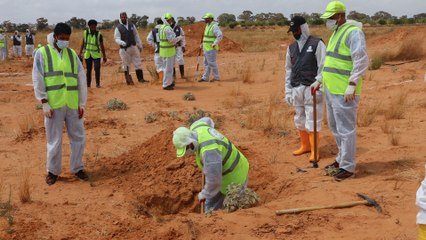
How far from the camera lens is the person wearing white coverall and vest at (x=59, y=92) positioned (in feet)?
19.8

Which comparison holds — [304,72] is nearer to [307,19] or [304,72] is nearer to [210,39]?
[210,39]

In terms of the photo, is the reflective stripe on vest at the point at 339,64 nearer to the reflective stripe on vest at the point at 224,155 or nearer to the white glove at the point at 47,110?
A: the reflective stripe on vest at the point at 224,155

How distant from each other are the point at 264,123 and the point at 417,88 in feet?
13.6

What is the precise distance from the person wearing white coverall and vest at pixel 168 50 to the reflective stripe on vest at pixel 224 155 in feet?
22.8

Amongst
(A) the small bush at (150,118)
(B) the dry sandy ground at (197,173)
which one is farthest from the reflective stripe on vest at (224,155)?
(A) the small bush at (150,118)

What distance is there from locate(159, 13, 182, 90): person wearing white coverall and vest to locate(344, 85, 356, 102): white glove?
714cm

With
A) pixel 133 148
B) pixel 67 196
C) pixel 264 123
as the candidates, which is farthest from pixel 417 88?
pixel 67 196

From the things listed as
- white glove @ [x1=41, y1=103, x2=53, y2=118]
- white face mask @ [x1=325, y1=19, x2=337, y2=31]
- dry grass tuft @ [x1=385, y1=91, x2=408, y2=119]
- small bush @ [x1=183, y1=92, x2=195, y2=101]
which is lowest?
small bush @ [x1=183, y1=92, x2=195, y2=101]

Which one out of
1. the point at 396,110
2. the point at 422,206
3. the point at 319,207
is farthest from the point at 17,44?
the point at 422,206

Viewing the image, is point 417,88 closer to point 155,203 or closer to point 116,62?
point 155,203

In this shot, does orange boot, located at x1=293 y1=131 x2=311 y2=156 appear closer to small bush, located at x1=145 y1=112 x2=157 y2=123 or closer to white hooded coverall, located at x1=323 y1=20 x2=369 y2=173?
white hooded coverall, located at x1=323 y1=20 x2=369 y2=173

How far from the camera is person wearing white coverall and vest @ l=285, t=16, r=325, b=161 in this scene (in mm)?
6387

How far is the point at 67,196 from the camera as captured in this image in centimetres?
598

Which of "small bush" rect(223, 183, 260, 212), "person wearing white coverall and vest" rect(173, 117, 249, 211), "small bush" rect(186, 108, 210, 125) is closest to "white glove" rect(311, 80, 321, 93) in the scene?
"person wearing white coverall and vest" rect(173, 117, 249, 211)
